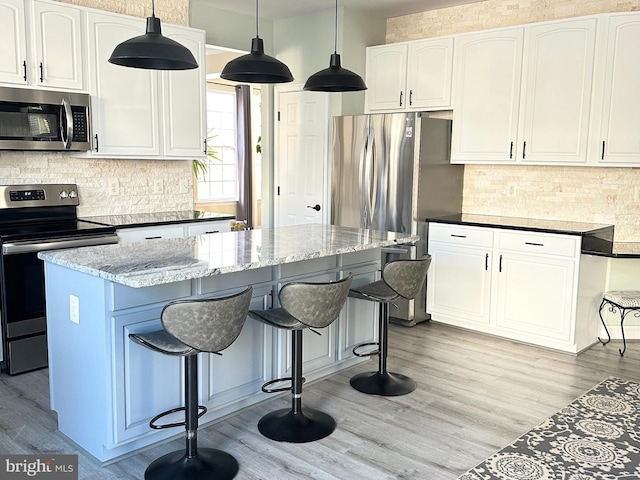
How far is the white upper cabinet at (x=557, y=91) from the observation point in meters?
4.45

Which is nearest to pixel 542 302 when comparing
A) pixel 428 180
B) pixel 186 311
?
pixel 428 180

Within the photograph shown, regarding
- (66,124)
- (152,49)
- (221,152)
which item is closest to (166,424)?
(152,49)

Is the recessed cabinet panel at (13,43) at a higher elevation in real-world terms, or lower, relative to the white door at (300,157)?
Answer: higher

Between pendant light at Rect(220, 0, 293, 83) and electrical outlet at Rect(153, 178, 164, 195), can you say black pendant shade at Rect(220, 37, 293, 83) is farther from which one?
electrical outlet at Rect(153, 178, 164, 195)

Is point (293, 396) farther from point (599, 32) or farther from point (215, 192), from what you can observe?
point (215, 192)

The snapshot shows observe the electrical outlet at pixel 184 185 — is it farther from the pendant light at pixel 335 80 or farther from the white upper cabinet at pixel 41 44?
the pendant light at pixel 335 80

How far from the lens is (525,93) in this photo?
15.6ft

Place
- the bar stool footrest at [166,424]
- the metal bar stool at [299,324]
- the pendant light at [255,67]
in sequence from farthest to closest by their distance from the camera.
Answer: the pendant light at [255,67], the metal bar stool at [299,324], the bar stool footrest at [166,424]

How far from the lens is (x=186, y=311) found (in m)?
2.40

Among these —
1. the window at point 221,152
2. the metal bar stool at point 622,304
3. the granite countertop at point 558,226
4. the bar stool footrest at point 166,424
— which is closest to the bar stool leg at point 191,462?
the bar stool footrest at point 166,424

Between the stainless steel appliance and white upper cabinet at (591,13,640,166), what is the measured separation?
374cm

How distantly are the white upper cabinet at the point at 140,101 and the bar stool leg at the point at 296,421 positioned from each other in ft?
8.13

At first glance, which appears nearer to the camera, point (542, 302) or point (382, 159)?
point (542, 302)

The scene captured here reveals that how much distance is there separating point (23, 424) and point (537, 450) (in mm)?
2682
